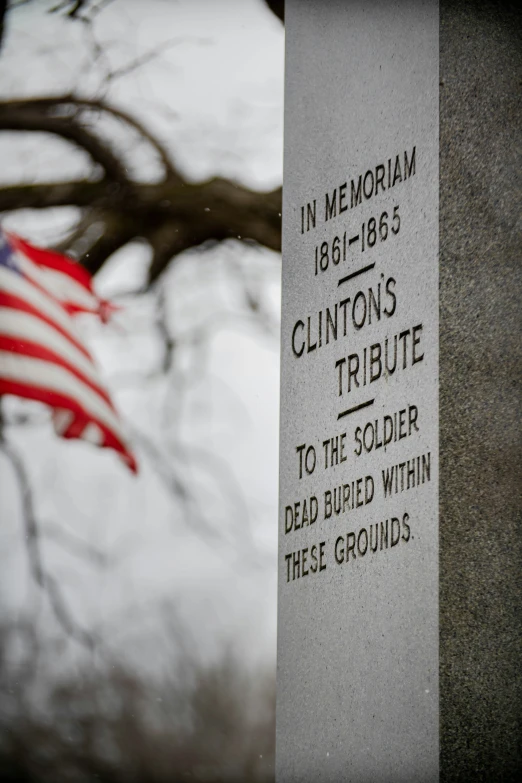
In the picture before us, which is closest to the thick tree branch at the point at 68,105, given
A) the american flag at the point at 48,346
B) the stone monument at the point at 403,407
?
the american flag at the point at 48,346

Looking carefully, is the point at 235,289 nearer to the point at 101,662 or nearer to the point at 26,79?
the point at 26,79

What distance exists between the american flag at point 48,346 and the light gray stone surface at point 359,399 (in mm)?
5685

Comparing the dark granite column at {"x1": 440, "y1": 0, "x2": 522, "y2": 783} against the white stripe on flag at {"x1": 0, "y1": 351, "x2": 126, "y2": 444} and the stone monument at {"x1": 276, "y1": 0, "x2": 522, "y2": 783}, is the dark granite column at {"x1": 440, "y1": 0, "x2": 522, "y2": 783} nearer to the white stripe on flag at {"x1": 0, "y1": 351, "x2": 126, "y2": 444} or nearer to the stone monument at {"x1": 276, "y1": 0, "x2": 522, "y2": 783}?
the stone monument at {"x1": 276, "y1": 0, "x2": 522, "y2": 783}

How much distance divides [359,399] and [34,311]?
649 centimetres

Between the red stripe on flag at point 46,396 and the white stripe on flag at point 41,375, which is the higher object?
the white stripe on flag at point 41,375

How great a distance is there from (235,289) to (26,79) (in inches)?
137

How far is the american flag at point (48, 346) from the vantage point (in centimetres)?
1009

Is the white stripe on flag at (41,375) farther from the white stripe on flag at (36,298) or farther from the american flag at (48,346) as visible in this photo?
the white stripe on flag at (36,298)

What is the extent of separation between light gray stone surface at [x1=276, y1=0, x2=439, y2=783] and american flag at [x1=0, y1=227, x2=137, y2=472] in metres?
5.68

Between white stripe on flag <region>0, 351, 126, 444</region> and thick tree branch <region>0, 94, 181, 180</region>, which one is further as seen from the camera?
thick tree branch <region>0, 94, 181, 180</region>

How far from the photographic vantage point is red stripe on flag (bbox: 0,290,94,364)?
995 centimetres

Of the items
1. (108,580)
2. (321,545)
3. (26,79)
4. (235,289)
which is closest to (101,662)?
(108,580)

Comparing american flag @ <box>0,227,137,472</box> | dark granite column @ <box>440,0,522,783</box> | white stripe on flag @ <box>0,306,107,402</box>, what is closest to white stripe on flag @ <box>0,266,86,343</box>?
american flag @ <box>0,227,137,472</box>

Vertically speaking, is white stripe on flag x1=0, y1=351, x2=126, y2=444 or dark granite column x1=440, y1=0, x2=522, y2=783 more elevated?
white stripe on flag x1=0, y1=351, x2=126, y2=444
